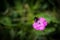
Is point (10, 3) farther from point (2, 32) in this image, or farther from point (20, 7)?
point (2, 32)

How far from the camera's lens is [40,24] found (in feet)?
5.40

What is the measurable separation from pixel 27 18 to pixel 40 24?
0.14 meters

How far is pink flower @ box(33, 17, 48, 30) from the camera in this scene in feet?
5.31

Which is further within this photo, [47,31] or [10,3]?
[10,3]

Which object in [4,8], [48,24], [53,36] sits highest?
[4,8]

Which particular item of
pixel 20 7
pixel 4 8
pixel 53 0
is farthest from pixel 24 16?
pixel 53 0

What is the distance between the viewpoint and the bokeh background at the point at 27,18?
5.30 ft

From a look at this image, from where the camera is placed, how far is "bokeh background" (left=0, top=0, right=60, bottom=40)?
1615 mm

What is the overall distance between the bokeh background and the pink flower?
0.03 meters

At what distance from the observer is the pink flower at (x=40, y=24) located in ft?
5.31

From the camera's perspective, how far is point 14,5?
1802mm

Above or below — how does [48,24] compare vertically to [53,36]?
above

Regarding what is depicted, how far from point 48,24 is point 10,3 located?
0.41 metres

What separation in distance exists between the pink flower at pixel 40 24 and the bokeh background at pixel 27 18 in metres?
0.03
